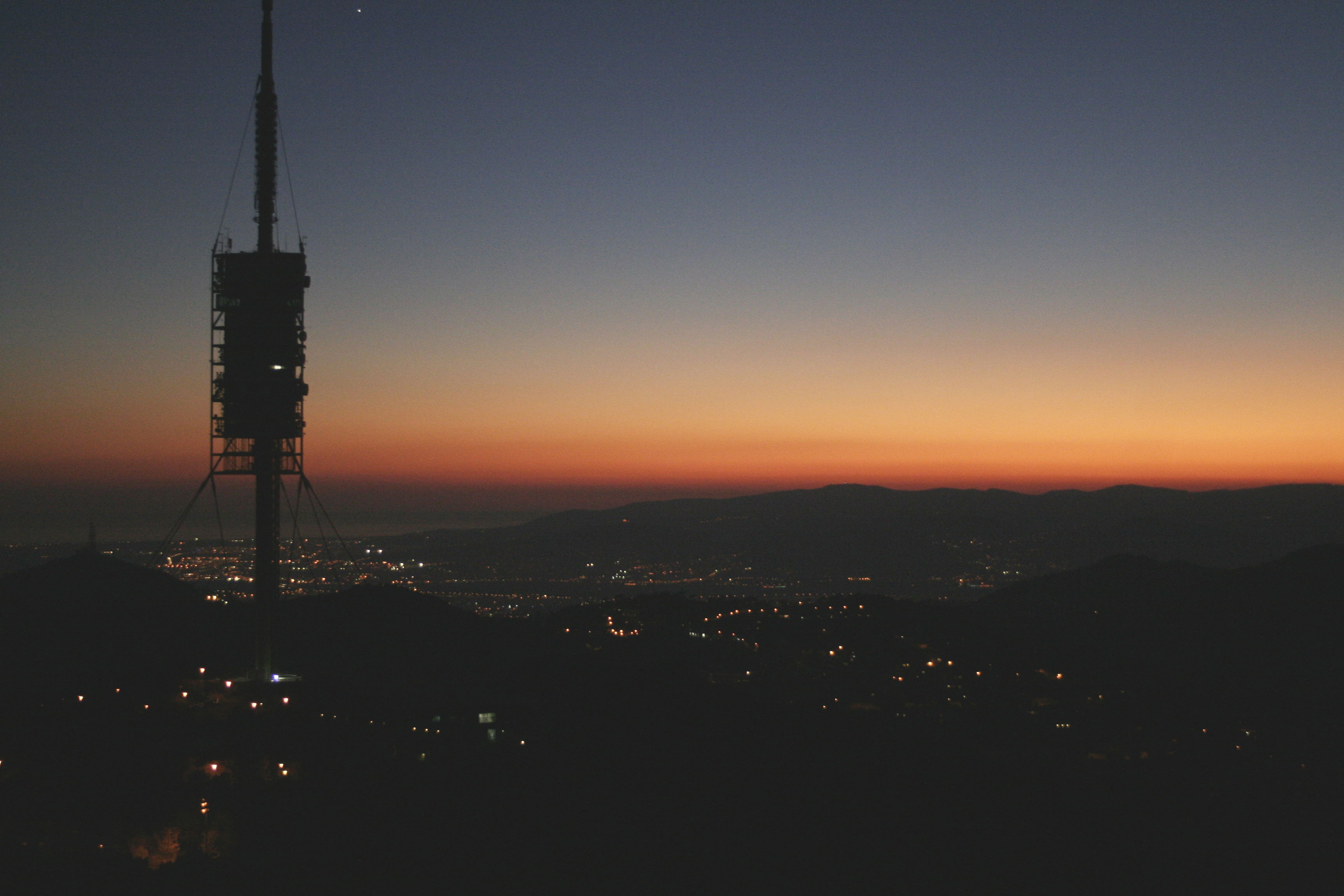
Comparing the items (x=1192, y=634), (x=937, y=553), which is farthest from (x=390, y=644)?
(x=937, y=553)

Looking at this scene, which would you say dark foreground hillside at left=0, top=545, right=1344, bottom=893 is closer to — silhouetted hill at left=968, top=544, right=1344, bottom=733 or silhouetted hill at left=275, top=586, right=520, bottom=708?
silhouetted hill at left=275, top=586, right=520, bottom=708

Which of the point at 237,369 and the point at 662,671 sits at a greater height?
the point at 237,369

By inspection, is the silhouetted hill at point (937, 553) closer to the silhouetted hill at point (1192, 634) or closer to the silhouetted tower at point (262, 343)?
the silhouetted hill at point (1192, 634)

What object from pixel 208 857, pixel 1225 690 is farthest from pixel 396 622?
pixel 1225 690

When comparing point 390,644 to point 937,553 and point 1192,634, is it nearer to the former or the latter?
point 1192,634

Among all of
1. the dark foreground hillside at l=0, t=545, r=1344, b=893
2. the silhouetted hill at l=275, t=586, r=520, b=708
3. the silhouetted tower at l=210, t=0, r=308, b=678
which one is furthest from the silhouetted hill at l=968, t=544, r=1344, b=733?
the silhouetted tower at l=210, t=0, r=308, b=678

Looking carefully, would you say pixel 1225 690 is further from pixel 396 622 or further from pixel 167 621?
pixel 167 621
